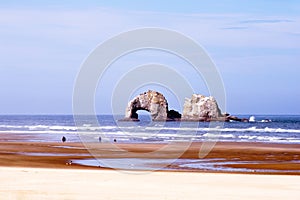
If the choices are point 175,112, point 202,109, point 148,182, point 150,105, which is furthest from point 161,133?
point 148,182

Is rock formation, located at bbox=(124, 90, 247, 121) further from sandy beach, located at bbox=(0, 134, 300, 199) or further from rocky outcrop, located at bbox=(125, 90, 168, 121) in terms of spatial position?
sandy beach, located at bbox=(0, 134, 300, 199)

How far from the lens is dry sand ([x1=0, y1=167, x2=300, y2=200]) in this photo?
702 inches

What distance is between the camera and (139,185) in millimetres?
20406

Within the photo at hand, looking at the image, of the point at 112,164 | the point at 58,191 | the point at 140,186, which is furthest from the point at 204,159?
the point at 58,191

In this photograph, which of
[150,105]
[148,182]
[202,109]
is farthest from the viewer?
[150,105]

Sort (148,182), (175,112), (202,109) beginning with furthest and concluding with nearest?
(175,112), (202,109), (148,182)

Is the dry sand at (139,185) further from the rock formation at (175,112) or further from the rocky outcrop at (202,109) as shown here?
the rocky outcrop at (202,109)

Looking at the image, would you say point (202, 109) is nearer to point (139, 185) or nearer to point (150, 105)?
point (150, 105)

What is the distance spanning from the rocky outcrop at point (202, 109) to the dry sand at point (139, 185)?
263 feet

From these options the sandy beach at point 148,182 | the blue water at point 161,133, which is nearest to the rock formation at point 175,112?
the blue water at point 161,133

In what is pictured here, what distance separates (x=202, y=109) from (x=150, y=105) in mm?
9378

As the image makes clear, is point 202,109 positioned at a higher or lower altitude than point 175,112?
higher

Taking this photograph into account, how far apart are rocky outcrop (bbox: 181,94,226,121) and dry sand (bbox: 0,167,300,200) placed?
80.3 m

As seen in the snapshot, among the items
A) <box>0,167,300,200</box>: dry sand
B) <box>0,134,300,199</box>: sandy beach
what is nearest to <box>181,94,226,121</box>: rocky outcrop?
<box>0,134,300,199</box>: sandy beach
